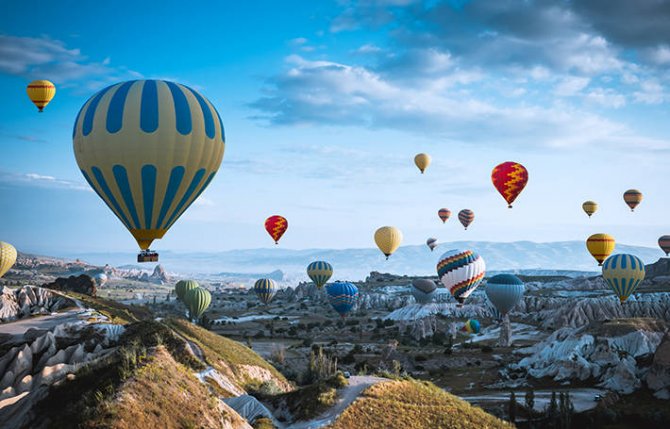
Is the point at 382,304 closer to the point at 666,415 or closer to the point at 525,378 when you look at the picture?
the point at 525,378

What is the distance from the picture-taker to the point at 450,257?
7081 centimetres

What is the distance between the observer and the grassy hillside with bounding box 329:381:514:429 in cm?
2350

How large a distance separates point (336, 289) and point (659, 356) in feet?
149

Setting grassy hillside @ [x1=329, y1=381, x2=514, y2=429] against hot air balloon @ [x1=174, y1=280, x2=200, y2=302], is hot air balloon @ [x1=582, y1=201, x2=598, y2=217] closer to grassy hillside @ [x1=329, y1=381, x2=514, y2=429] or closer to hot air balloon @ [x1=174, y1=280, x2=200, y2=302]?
hot air balloon @ [x1=174, y1=280, x2=200, y2=302]

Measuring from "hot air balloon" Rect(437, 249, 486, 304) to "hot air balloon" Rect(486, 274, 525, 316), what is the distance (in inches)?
159

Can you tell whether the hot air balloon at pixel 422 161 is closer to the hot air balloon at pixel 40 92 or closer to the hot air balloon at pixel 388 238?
the hot air balloon at pixel 388 238

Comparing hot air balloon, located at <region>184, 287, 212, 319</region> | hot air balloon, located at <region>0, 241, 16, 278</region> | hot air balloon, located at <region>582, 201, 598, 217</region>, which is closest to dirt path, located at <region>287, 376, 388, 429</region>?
hot air balloon, located at <region>0, 241, 16, 278</region>

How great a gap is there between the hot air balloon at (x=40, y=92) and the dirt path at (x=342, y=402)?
57267 mm

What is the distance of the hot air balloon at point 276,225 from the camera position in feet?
308

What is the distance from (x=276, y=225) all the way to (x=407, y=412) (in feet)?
233

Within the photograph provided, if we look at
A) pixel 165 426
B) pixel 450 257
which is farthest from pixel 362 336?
pixel 165 426

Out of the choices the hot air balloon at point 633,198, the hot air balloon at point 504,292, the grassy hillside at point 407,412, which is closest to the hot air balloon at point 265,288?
the hot air balloon at point 504,292

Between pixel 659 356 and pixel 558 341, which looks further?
pixel 558 341

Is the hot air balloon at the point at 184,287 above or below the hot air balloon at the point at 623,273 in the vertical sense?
below
